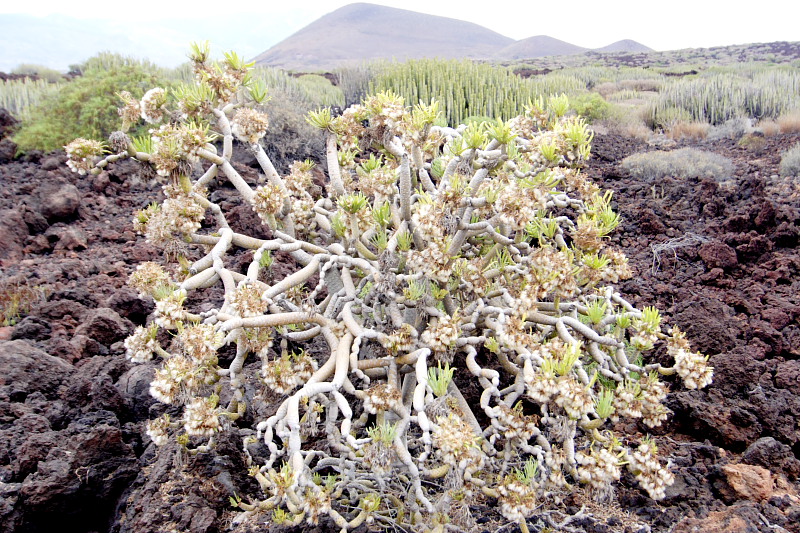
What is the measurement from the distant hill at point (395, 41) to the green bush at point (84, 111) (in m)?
67.7

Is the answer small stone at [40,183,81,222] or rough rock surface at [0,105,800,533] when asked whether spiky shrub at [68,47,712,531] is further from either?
small stone at [40,183,81,222]

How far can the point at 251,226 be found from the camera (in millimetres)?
4270

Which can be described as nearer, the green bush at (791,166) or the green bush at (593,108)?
the green bush at (791,166)

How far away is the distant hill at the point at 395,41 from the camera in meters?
79.4

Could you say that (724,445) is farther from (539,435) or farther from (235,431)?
(235,431)

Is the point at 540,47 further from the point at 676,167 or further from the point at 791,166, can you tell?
the point at 676,167

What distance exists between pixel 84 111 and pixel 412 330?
6667 millimetres

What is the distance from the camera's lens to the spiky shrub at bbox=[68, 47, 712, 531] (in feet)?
5.32

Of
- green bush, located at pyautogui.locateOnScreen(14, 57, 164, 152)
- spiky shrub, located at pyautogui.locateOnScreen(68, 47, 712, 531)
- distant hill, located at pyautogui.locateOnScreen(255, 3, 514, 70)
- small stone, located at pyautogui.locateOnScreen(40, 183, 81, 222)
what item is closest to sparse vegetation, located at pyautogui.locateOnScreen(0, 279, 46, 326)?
small stone, located at pyautogui.locateOnScreen(40, 183, 81, 222)

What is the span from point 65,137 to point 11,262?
316 centimetres

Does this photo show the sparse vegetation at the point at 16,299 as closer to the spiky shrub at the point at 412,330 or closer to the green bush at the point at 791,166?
the spiky shrub at the point at 412,330

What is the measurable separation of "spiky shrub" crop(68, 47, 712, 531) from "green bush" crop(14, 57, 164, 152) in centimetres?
546

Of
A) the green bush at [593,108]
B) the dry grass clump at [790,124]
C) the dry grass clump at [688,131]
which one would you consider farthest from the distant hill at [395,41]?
the dry grass clump at [790,124]

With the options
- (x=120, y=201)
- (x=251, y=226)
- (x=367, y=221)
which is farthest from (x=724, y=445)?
(x=120, y=201)
